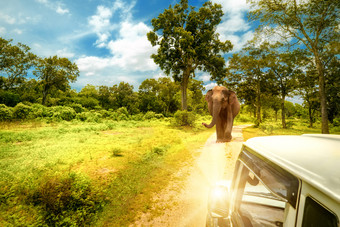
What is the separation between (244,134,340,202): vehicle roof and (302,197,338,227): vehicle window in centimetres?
11

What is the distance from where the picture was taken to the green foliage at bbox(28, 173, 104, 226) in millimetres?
2754

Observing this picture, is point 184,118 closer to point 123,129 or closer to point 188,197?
point 123,129

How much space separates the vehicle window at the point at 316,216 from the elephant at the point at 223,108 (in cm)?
785

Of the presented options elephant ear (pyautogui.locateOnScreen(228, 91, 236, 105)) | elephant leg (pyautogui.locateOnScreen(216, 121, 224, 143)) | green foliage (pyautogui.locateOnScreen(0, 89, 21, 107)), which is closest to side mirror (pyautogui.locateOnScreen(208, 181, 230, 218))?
elephant ear (pyautogui.locateOnScreen(228, 91, 236, 105))

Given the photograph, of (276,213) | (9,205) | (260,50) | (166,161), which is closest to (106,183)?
(9,205)

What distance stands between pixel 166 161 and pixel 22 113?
54.9ft

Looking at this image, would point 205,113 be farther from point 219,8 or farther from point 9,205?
point 9,205

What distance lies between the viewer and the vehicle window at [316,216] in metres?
0.59

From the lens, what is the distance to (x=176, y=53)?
58.5 ft

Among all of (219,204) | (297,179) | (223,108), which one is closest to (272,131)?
(223,108)

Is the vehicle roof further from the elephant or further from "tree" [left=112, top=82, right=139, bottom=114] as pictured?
"tree" [left=112, top=82, right=139, bottom=114]

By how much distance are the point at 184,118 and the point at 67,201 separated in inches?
544

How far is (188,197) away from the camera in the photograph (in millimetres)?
3547

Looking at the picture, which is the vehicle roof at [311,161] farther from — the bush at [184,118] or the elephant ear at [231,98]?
the bush at [184,118]
